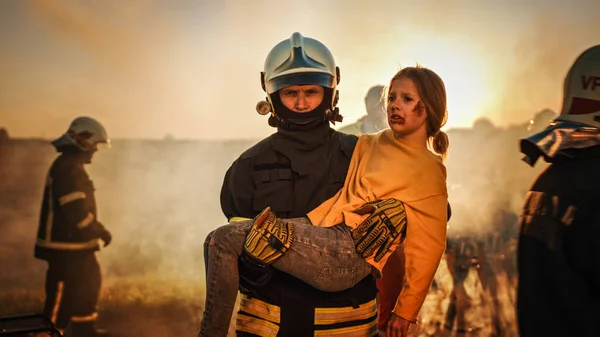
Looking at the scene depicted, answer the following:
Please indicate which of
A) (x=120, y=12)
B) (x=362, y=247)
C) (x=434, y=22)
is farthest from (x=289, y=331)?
(x=120, y=12)

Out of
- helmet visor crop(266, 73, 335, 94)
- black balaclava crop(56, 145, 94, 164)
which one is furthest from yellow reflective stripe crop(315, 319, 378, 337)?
black balaclava crop(56, 145, 94, 164)

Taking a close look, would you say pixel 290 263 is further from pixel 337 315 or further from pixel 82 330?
pixel 82 330

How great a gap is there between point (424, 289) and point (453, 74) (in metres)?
7.78

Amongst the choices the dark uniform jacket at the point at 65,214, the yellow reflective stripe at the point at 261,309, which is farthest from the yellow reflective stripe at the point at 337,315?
the dark uniform jacket at the point at 65,214

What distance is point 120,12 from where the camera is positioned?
10727mm

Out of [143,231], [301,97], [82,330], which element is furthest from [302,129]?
[143,231]

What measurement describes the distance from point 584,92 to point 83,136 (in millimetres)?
6293

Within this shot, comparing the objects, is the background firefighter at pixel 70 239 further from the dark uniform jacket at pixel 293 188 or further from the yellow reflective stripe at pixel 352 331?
the yellow reflective stripe at pixel 352 331

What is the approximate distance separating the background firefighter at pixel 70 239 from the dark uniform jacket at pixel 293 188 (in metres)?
4.73

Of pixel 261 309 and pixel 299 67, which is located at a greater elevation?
pixel 299 67

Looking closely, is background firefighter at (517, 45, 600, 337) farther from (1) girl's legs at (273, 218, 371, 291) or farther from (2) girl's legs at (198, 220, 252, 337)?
(2) girl's legs at (198, 220, 252, 337)

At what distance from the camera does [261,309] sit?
301 cm

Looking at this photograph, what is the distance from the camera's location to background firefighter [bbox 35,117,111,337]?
744 cm

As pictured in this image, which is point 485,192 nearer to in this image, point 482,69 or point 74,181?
point 482,69
